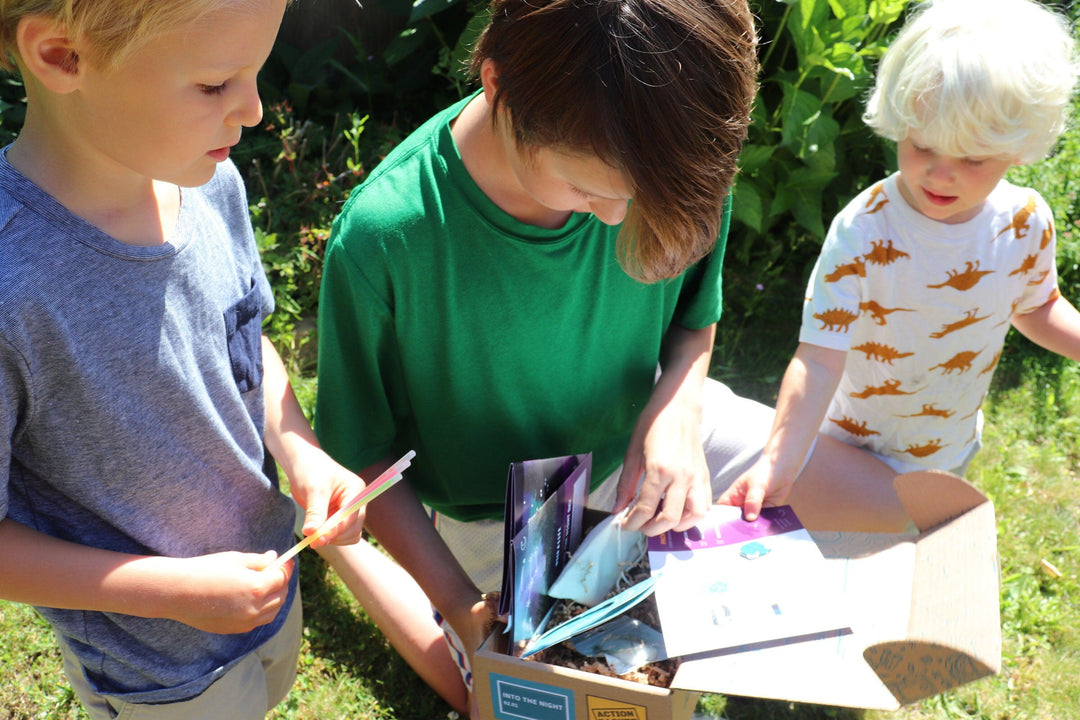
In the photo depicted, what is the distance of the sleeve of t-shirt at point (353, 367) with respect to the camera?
1.45 meters

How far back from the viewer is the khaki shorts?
1.37 m

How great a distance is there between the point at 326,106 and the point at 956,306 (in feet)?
8.85

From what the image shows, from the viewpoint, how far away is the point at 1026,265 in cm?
198

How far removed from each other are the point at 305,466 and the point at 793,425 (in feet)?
3.26

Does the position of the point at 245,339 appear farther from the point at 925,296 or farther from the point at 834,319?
the point at 925,296

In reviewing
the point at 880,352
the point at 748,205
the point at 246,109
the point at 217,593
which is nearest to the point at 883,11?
the point at 748,205

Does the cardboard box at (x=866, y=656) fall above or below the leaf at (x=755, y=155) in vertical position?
above

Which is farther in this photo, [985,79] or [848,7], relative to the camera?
[848,7]

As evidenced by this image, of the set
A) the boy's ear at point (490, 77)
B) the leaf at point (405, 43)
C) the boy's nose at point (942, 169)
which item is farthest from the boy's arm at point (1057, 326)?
the leaf at point (405, 43)

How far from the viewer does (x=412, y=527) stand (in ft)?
5.14

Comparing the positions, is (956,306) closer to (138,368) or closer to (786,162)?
(786,162)

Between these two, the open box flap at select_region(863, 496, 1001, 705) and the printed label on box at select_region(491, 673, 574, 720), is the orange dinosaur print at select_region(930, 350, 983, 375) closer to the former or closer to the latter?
the open box flap at select_region(863, 496, 1001, 705)

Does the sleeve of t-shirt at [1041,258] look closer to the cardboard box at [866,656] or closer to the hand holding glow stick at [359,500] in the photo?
the cardboard box at [866,656]

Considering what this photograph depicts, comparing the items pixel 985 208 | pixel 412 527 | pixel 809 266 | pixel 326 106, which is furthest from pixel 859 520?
pixel 326 106
